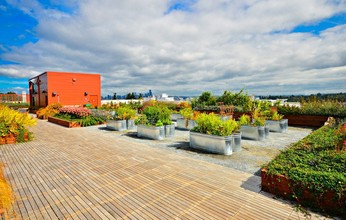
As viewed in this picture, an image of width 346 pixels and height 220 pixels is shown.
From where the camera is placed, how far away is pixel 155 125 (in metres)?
7.70

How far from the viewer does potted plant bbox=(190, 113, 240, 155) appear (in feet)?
17.3

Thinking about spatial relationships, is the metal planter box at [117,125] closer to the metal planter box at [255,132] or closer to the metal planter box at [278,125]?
the metal planter box at [255,132]

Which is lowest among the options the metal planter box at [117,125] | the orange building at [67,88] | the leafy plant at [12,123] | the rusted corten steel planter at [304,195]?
the rusted corten steel planter at [304,195]

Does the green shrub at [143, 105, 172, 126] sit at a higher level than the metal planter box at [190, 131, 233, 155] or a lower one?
higher

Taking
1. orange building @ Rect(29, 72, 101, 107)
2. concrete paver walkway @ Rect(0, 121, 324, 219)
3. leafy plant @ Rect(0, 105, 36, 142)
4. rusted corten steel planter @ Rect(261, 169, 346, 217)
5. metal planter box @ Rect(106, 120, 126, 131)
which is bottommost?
concrete paver walkway @ Rect(0, 121, 324, 219)

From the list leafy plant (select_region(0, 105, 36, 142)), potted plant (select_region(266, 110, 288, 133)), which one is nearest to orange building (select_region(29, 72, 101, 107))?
leafy plant (select_region(0, 105, 36, 142))

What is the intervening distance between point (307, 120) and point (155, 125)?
853 cm

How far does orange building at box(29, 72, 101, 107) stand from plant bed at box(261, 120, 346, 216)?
67.0 ft

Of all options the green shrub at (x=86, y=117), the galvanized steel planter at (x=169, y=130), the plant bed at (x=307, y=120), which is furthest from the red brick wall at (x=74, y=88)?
the plant bed at (x=307, y=120)

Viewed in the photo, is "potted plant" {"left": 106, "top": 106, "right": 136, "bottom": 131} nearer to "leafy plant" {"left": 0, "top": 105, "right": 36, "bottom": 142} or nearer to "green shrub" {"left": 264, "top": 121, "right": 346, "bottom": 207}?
"leafy plant" {"left": 0, "top": 105, "right": 36, "bottom": 142}

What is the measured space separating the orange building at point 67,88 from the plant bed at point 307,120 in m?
18.9

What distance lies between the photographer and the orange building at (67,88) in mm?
18469

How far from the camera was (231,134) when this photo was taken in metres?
5.53

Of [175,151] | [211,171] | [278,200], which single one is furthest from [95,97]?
[278,200]
